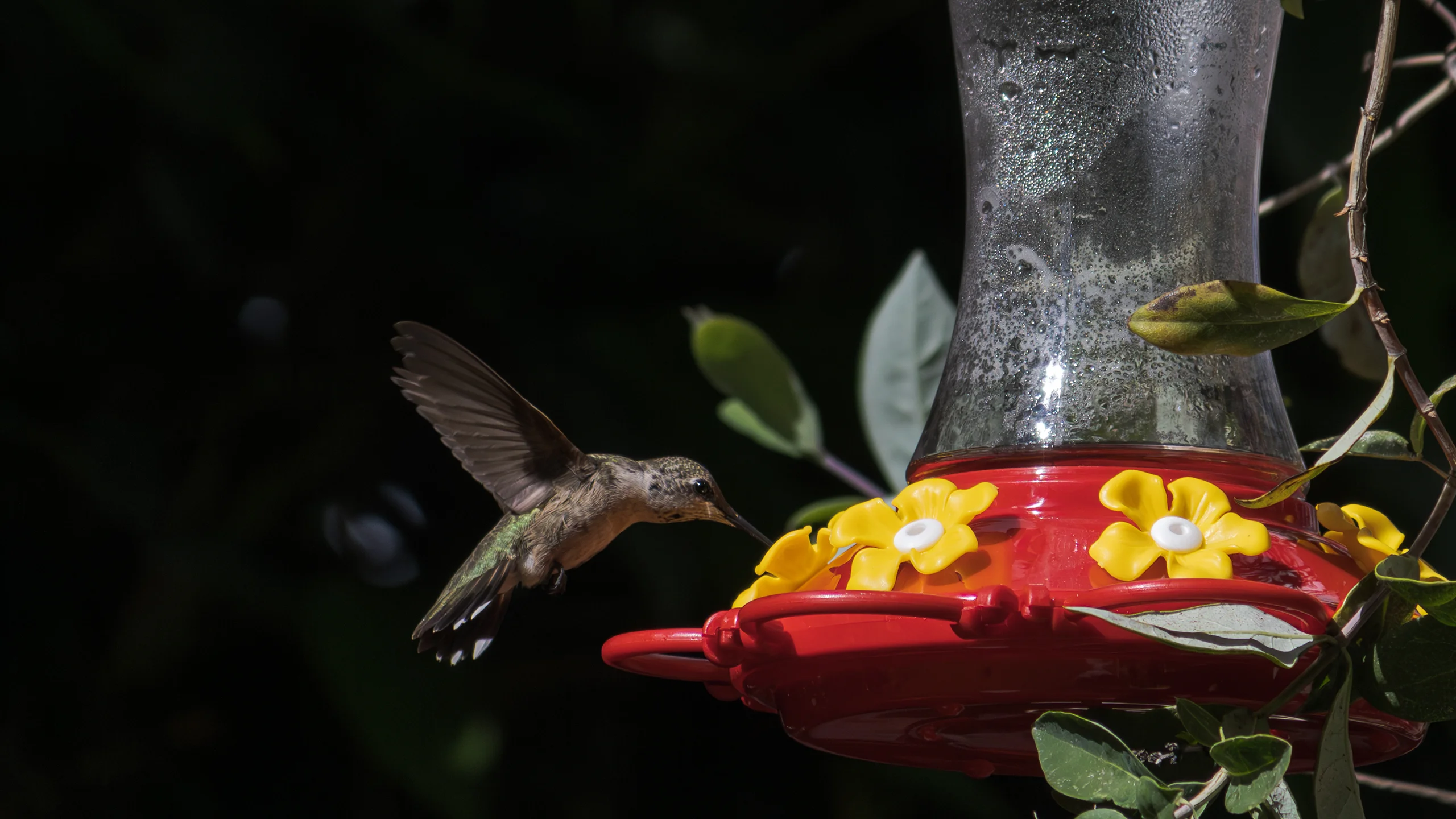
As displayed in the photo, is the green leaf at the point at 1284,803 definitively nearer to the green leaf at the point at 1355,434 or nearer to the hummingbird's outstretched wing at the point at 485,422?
the green leaf at the point at 1355,434

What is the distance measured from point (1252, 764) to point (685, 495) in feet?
4.14

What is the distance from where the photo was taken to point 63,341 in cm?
277

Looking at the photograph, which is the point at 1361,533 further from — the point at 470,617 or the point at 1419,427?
the point at 470,617

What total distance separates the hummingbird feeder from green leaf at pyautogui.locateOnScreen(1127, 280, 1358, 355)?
153 millimetres

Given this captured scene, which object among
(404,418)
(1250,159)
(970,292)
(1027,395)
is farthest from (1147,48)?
(404,418)

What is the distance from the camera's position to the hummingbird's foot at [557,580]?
1.99 meters

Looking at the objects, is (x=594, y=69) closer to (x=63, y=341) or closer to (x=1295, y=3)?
(x=63, y=341)

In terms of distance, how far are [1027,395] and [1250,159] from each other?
0.39 meters

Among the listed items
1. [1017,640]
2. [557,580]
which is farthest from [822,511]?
[1017,640]

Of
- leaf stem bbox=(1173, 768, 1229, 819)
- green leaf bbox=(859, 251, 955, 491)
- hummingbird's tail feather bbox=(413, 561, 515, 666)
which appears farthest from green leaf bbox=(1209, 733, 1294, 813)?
hummingbird's tail feather bbox=(413, 561, 515, 666)

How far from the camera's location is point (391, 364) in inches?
108

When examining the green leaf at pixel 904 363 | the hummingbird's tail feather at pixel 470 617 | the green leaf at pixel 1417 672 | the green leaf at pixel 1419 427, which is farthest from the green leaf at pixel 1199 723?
the hummingbird's tail feather at pixel 470 617

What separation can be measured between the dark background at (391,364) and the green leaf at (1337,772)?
1660 millimetres

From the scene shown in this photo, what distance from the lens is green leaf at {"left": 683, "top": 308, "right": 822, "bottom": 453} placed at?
1.80 metres
